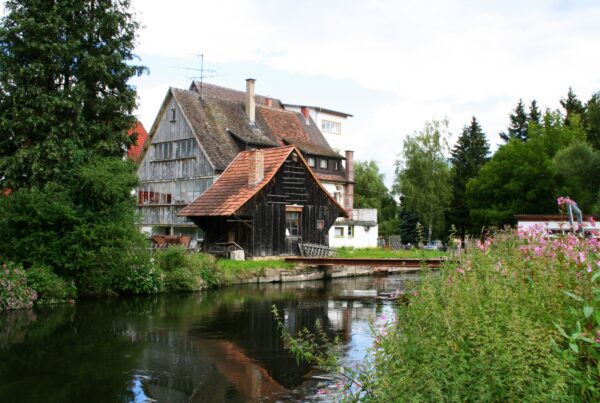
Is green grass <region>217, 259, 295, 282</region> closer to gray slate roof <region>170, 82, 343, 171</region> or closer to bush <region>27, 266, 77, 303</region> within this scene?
bush <region>27, 266, 77, 303</region>

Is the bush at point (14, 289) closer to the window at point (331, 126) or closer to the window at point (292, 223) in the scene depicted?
the window at point (292, 223)

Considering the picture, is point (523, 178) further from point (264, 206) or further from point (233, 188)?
point (233, 188)

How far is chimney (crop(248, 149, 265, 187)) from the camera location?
111 ft

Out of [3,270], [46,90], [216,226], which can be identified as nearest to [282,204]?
[216,226]

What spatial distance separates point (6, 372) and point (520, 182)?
45.1 metres

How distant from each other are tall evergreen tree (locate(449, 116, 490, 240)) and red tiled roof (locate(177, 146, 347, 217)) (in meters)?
29.0

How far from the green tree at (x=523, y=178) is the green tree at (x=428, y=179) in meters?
4.65

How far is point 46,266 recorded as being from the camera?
71.7 feet

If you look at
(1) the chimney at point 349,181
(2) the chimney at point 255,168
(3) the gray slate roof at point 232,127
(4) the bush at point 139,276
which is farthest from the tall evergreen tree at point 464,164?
(4) the bush at point 139,276

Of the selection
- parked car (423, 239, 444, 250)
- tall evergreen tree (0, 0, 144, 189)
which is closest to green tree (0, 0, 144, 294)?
tall evergreen tree (0, 0, 144, 189)

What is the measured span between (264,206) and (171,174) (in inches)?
353

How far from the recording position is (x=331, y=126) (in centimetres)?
6462

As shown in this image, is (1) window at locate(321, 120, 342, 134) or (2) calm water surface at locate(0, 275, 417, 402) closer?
(2) calm water surface at locate(0, 275, 417, 402)

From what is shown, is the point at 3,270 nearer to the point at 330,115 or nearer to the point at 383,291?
the point at 383,291
